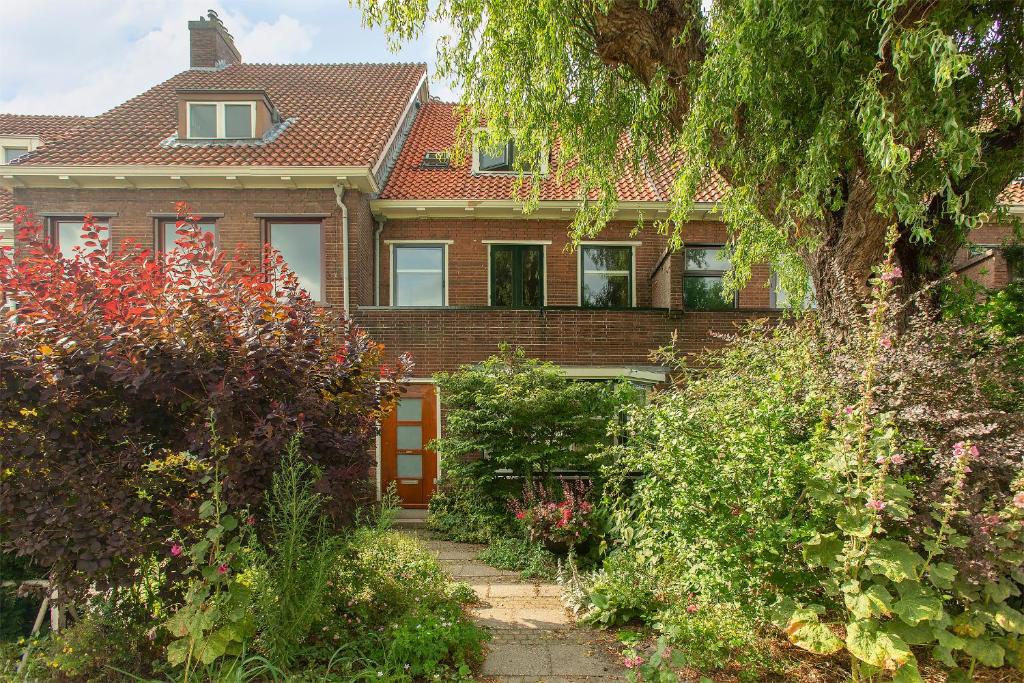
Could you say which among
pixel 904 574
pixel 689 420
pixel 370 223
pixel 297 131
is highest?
pixel 297 131

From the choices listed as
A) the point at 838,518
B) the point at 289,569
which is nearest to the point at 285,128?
the point at 289,569

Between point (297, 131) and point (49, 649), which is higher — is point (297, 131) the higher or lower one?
the higher one

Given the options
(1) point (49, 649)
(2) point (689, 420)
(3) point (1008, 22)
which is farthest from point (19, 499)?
(3) point (1008, 22)

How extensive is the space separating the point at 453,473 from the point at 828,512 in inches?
247

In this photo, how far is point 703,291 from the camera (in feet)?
41.0

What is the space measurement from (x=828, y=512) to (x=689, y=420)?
106 centimetres

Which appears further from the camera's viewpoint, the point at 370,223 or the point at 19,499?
the point at 370,223

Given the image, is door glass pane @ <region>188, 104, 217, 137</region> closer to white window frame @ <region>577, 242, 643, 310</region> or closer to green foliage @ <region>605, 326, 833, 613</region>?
white window frame @ <region>577, 242, 643, 310</region>

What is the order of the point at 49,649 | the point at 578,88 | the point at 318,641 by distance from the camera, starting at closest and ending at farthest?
1. the point at 49,649
2. the point at 318,641
3. the point at 578,88

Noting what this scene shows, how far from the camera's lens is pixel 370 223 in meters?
12.1

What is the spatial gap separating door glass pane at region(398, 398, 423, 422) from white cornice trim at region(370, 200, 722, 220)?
3.83 meters

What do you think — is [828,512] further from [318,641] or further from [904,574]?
[318,641]

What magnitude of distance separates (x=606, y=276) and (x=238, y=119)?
8.26 metres

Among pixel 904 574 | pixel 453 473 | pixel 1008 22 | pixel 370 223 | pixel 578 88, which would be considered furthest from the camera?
pixel 370 223
